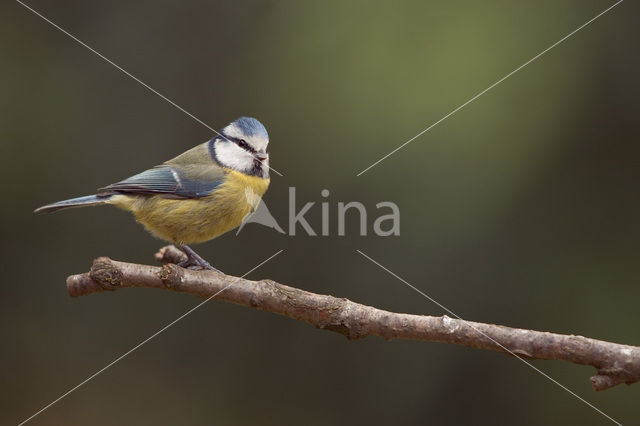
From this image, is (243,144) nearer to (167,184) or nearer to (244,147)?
(244,147)

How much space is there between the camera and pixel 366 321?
218cm

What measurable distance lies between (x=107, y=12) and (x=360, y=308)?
9.02 ft

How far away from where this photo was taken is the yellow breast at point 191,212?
265 centimetres

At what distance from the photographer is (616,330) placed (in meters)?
3.44

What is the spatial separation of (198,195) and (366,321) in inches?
36.4

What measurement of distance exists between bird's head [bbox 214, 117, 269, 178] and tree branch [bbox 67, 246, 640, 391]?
21.4 inches

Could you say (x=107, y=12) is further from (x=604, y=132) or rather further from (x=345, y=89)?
(x=604, y=132)

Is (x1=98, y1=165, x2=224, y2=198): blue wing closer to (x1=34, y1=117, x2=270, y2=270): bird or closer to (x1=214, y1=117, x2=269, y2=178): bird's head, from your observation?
(x1=34, y1=117, x2=270, y2=270): bird

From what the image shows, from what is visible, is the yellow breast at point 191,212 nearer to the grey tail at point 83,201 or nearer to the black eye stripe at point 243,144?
the grey tail at point 83,201

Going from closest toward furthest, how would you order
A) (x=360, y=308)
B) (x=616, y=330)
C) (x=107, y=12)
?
1. (x=360, y=308)
2. (x=616, y=330)
3. (x=107, y=12)

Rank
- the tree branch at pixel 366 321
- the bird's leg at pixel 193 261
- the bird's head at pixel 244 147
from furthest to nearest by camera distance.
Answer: the bird's leg at pixel 193 261
the bird's head at pixel 244 147
the tree branch at pixel 366 321

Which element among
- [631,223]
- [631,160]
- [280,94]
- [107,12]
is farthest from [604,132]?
[107,12]
